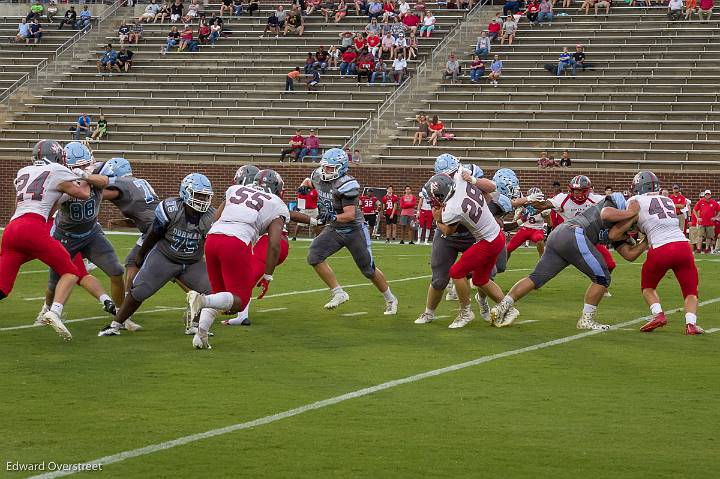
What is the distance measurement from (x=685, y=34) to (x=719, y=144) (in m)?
5.36

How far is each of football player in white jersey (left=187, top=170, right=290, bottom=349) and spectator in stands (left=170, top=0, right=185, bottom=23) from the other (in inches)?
1199

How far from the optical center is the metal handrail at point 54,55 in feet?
122

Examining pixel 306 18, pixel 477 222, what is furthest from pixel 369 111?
pixel 477 222

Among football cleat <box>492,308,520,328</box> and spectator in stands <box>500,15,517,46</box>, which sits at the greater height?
spectator in stands <box>500,15,517,46</box>

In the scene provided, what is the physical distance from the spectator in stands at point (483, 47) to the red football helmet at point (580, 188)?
2047cm

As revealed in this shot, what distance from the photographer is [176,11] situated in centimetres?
4000

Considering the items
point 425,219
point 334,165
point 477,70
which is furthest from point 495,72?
point 334,165

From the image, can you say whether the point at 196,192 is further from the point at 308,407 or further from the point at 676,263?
the point at 676,263

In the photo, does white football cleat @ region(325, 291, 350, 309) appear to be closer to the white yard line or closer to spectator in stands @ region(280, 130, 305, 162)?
the white yard line

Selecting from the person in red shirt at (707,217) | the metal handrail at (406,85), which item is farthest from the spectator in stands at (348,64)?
the person in red shirt at (707,217)

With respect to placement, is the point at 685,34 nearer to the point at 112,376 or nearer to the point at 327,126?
the point at 327,126

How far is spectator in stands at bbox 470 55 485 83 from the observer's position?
33969 millimetres

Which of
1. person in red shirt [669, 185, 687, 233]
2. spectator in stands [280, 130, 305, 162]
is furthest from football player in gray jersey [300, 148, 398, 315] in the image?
spectator in stands [280, 130, 305, 162]

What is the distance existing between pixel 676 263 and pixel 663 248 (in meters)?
0.20
